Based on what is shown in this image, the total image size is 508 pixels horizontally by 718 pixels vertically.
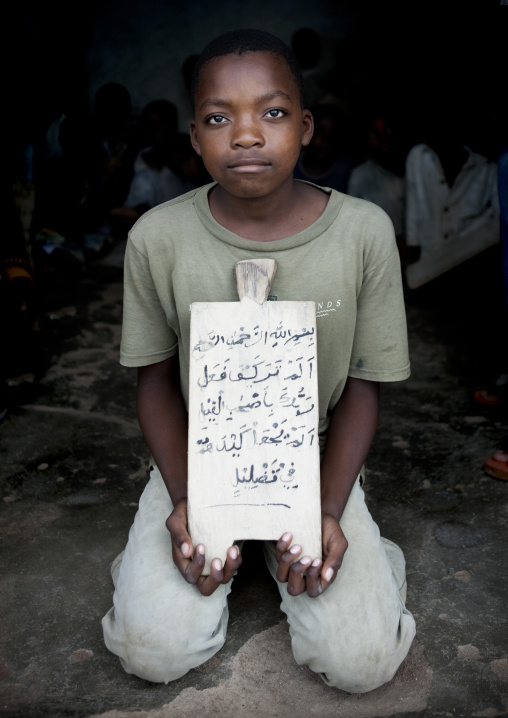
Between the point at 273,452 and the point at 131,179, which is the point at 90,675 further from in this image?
the point at 131,179

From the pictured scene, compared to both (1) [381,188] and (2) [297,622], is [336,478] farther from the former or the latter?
(1) [381,188]

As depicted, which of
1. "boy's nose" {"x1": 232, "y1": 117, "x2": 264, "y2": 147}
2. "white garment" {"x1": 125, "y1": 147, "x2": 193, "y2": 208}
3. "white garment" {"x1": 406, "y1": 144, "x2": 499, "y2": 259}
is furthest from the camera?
"white garment" {"x1": 125, "y1": 147, "x2": 193, "y2": 208}

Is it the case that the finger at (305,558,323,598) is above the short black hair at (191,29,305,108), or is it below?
below

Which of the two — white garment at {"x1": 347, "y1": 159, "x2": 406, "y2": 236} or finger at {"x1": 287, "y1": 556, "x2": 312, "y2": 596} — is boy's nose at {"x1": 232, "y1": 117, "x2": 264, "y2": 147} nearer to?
finger at {"x1": 287, "y1": 556, "x2": 312, "y2": 596}

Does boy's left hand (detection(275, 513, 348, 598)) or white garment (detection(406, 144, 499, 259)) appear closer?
boy's left hand (detection(275, 513, 348, 598))

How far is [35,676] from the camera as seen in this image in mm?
1478

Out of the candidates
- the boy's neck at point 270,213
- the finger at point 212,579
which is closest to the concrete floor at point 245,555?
the finger at point 212,579

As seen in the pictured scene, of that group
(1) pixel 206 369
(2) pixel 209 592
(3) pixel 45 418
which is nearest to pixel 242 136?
(1) pixel 206 369

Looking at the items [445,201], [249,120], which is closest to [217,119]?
[249,120]

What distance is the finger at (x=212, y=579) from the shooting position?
137 centimetres

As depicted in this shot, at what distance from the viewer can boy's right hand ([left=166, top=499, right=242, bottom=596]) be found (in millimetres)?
1367

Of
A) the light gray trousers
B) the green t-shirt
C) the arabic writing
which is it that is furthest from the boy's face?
the light gray trousers

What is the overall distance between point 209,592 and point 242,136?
895 mm

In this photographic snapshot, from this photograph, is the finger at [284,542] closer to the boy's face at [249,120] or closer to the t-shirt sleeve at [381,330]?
the t-shirt sleeve at [381,330]
